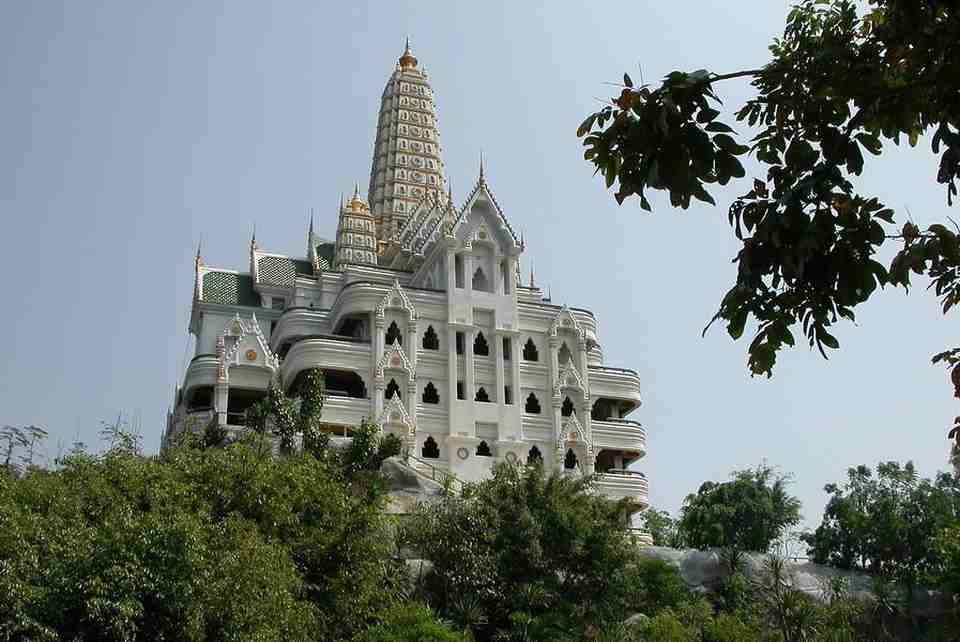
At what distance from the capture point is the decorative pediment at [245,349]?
42.0 metres

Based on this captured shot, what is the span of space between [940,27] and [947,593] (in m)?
28.6

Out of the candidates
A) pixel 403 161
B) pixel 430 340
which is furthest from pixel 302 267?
pixel 430 340

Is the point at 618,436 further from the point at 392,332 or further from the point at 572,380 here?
the point at 392,332

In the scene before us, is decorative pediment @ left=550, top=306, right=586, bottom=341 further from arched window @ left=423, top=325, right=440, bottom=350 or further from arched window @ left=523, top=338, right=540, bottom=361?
arched window @ left=423, top=325, right=440, bottom=350

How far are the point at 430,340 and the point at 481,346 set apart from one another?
1.99 meters

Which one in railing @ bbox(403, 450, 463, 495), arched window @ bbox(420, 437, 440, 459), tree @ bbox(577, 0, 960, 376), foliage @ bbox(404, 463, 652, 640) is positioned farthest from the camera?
arched window @ bbox(420, 437, 440, 459)

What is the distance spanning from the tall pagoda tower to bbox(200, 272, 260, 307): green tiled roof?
6583mm

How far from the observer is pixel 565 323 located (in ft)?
146

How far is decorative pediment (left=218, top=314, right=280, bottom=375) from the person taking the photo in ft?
138

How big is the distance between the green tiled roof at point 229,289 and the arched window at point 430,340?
10.7 meters

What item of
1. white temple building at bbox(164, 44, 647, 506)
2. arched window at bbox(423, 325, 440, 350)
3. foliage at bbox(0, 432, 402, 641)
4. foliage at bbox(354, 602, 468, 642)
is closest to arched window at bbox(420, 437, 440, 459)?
white temple building at bbox(164, 44, 647, 506)

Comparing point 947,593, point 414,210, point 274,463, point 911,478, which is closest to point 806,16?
point 274,463

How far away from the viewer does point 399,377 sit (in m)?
41.3

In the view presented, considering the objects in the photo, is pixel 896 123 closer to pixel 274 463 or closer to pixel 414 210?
pixel 274 463
